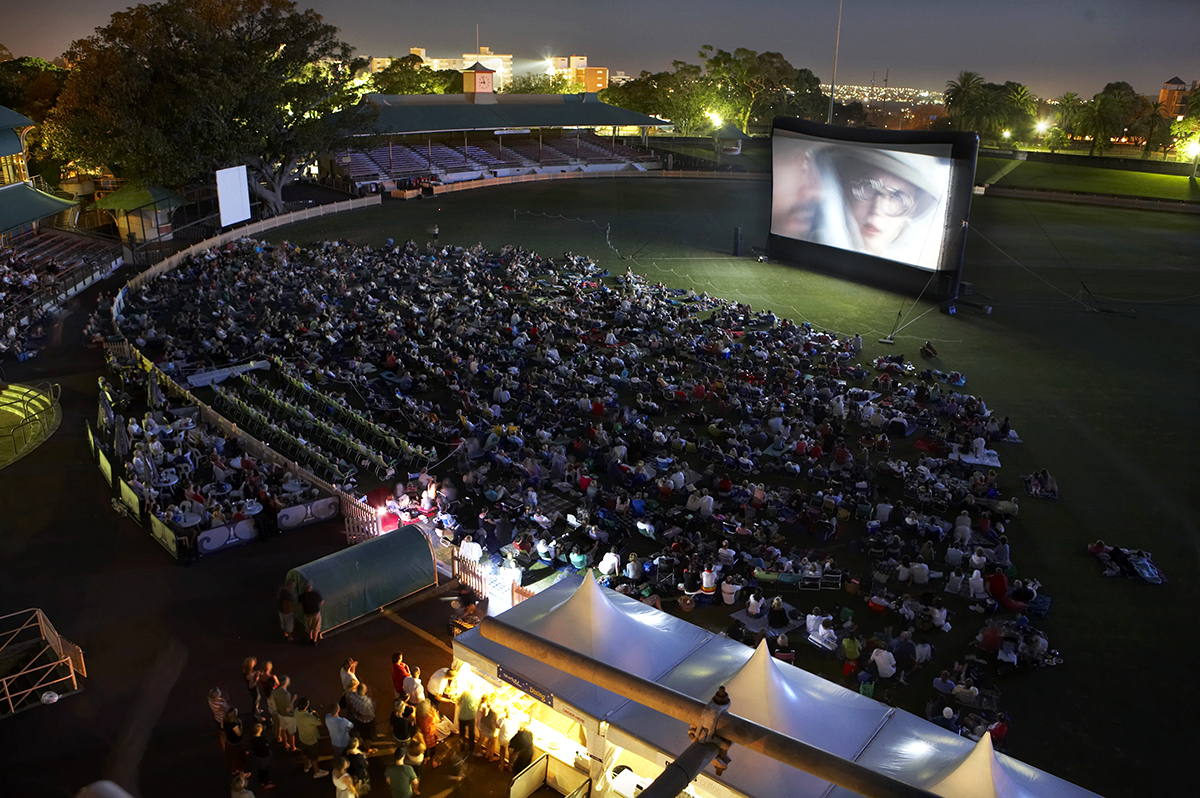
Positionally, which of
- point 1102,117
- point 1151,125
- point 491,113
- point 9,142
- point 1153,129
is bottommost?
point 9,142

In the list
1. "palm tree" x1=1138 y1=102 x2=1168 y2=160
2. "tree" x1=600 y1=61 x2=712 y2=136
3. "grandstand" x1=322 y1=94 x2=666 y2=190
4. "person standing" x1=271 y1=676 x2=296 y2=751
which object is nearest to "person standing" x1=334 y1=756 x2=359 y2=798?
"person standing" x1=271 y1=676 x2=296 y2=751

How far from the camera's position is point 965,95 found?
3479 inches

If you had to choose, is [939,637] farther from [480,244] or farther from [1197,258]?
[1197,258]

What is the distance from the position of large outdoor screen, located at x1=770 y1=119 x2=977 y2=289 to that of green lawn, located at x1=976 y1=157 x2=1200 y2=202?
104 feet

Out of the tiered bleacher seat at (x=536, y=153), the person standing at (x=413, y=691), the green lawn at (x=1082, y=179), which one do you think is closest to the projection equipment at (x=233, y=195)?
the tiered bleacher seat at (x=536, y=153)

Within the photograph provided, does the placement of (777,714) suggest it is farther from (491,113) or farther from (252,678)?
(491,113)

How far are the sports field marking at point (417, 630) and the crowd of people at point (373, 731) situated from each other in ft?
4.08

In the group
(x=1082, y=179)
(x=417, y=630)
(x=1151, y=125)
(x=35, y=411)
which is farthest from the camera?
(x=1151, y=125)

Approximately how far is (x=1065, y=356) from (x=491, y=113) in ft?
159

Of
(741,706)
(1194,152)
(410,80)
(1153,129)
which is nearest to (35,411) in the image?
(741,706)

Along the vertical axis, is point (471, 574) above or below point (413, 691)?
below

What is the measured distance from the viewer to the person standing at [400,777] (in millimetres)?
9023

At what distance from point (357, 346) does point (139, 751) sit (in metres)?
16.0

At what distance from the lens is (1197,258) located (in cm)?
3981
